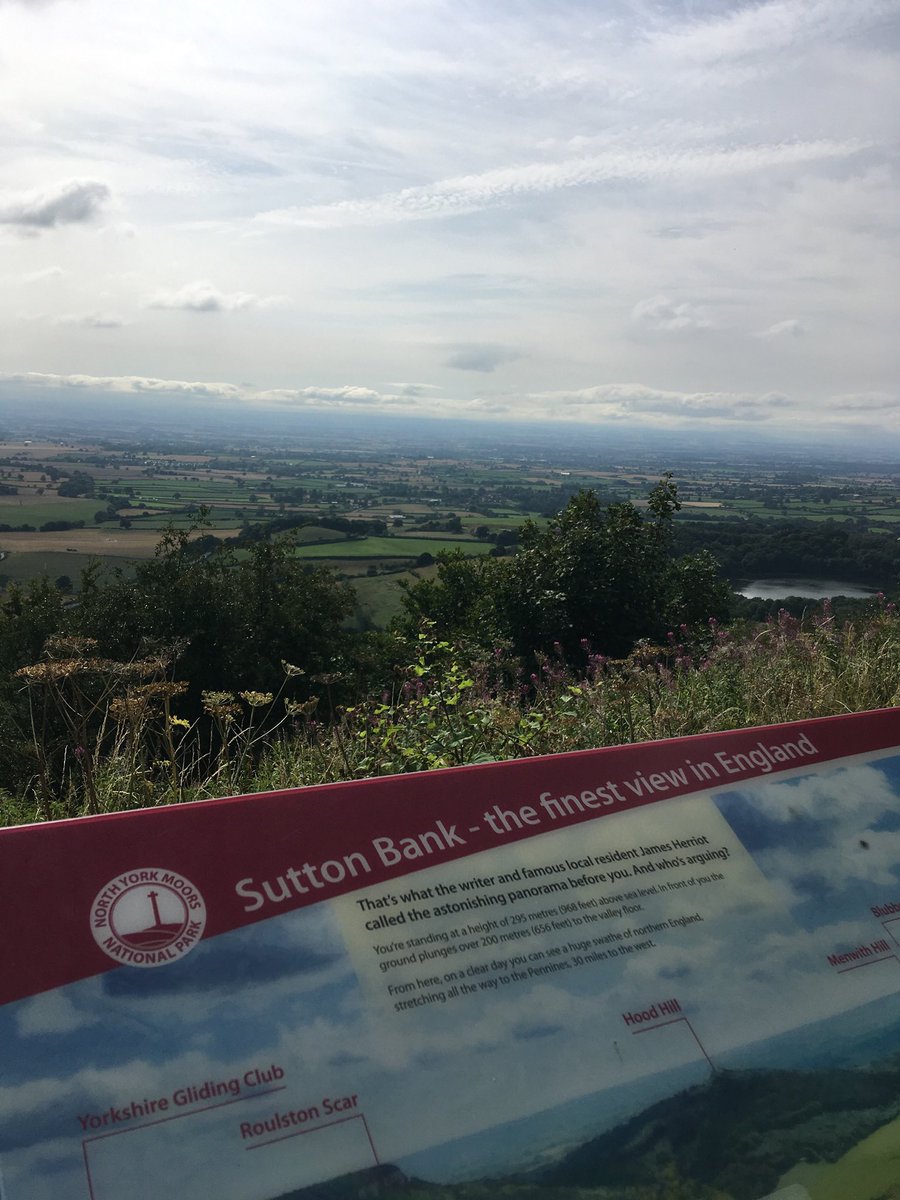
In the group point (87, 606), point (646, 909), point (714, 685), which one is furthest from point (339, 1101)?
point (87, 606)

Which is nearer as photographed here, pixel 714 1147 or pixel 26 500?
pixel 714 1147

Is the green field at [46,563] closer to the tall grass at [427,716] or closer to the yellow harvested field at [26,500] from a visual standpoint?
the yellow harvested field at [26,500]

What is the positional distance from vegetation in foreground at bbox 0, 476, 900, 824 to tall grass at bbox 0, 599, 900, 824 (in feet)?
0.05

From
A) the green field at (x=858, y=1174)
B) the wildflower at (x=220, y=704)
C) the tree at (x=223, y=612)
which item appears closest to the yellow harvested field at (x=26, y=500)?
the tree at (x=223, y=612)

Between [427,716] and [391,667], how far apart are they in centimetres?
818

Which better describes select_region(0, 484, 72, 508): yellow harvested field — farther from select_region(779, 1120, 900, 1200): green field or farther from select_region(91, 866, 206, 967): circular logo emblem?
select_region(779, 1120, 900, 1200): green field

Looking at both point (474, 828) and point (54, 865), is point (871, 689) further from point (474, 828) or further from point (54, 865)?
point (54, 865)

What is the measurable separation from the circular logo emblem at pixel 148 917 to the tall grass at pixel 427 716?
1.41 m

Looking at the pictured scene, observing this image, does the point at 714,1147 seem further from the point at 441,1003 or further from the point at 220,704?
the point at 220,704

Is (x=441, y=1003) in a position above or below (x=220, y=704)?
below

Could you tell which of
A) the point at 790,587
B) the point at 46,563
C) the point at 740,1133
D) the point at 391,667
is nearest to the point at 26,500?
the point at 46,563

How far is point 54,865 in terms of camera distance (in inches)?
69.3

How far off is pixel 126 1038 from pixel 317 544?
4226cm

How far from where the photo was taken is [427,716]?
4312 mm
